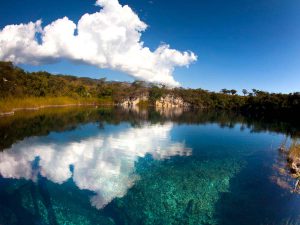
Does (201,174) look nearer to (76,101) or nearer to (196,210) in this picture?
(196,210)

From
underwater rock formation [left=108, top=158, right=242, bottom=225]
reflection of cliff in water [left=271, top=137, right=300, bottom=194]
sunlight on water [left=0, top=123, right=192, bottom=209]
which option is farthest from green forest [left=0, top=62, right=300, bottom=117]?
reflection of cliff in water [left=271, top=137, right=300, bottom=194]

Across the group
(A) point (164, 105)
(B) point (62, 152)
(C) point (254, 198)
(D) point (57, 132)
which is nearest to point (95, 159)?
(B) point (62, 152)

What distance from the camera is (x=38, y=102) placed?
74.2 meters

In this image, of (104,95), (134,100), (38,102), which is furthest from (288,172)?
(134,100)

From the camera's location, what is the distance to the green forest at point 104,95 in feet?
214

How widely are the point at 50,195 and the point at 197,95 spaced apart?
455 feet

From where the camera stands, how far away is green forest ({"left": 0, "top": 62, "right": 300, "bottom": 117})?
65125 mm

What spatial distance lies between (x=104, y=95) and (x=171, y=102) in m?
40.0

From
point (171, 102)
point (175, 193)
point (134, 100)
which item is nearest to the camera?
point (175, 193)

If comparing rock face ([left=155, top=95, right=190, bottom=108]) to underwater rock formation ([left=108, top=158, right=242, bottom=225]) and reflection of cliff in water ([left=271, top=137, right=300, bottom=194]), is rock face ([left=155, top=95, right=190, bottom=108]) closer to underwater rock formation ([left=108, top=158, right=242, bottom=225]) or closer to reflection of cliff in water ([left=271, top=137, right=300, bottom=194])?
reflection of cliff in water ([left=271, top=137, right=300, bottom=194])

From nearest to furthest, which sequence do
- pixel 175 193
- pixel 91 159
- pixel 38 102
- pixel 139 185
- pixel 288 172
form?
pixel 175 193 → pixel 139 185 → pixel 288 172 → pixel 91 159 → pixel 38 102

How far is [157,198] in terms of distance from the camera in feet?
49.1

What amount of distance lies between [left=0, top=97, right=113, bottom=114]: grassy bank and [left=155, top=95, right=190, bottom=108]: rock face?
38.7 meters

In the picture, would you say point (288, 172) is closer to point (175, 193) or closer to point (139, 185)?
point (175, 193)
